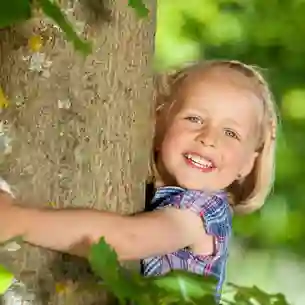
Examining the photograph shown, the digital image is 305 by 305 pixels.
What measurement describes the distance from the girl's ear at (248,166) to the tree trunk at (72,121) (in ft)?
0.47

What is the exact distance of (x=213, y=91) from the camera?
806mm

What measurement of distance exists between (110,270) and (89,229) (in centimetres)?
11

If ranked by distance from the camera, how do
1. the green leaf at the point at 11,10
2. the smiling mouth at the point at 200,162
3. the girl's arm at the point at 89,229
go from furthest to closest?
the smiling mouth at the point at 200,162 → the girl's arm at the point at 89,229 → the green leaf at the point at 11,10

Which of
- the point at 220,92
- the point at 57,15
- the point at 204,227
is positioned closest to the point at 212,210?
the point at 204,227

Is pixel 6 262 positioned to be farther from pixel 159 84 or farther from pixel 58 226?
pixel 159 84

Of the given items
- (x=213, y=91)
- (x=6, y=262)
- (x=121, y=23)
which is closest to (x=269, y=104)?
(x=213, y=91)

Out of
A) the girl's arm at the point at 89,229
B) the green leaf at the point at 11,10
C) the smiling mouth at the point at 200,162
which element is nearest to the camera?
the green leaf at the point at 11,10

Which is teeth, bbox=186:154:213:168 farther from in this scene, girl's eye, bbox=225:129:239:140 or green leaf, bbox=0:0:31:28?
green leaf, bbox=0:0:31:28

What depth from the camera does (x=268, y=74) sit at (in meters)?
0.84

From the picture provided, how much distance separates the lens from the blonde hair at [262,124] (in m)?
0.83

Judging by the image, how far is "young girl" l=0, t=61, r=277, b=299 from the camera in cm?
75

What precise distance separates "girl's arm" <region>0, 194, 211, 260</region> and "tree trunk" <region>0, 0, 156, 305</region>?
0.6 inches

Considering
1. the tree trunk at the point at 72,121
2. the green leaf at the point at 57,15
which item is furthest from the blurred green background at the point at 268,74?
the green leaf at the point at 57,15

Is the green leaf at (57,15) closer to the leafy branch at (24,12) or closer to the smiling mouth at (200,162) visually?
the leafy branch at (24,12)
